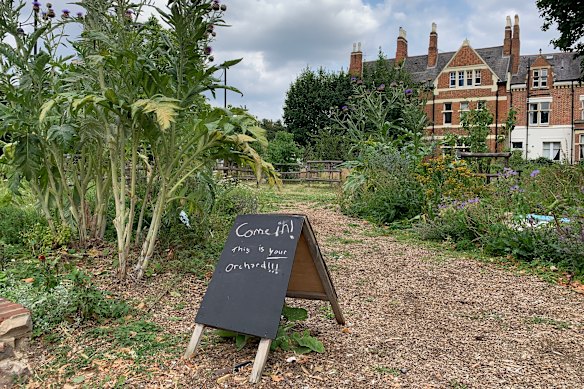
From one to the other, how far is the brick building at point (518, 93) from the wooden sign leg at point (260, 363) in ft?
96.5

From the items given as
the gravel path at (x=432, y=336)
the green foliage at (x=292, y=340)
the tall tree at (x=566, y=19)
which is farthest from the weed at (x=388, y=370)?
the tall tree at (x=566, y=19)

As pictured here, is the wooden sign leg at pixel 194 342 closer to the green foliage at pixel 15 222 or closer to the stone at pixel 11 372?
the stone at pixel 11 372

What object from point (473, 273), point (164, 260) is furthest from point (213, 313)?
point (473, 273)

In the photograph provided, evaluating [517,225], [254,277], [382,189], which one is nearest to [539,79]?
[382,189]

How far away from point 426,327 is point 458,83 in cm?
3284

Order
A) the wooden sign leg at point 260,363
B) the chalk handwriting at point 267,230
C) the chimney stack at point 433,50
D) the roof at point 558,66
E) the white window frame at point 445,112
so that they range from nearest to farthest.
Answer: the wooden sign leg at point 260,363 < the chalk handwriting at point 267,230 < the roof at point 558,66 < the white window frame at point 445,112 < the chimney stack at point 433,50

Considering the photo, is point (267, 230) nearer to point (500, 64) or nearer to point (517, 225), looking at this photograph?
point (517, 225)

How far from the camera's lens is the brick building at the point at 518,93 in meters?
30.5

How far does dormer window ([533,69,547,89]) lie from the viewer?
102 feet

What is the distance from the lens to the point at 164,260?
4219 mm

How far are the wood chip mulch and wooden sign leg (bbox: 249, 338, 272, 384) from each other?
0.05 metres

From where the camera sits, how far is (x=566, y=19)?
1277cm

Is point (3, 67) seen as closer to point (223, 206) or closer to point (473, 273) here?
point (223, 206)

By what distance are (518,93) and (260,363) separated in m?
33.9
